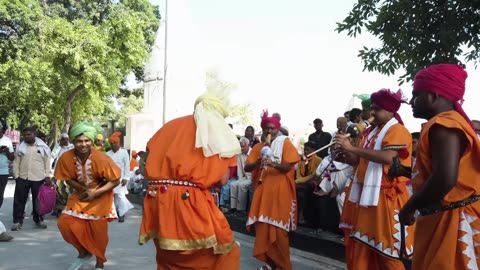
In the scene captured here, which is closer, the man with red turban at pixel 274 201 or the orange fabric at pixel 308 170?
the man with red turban at pixel 274 201

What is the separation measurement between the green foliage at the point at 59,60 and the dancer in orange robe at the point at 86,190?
1781 cm

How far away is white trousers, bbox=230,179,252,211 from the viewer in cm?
1015

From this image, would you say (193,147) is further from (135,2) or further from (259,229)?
(135,2)

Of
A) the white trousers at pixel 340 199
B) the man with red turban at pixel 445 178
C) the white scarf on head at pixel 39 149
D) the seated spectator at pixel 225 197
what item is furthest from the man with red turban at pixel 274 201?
the white scarf on head at pixel 39 149

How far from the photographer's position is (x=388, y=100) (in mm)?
4473

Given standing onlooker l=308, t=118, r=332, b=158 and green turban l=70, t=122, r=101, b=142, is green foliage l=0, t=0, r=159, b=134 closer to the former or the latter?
standing onlooker l=308, t=118, r=332, b=158

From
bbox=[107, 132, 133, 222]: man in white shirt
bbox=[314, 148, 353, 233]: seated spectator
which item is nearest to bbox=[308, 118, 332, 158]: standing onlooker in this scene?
bbox=[314, 148, 353, 233]: seated spectator

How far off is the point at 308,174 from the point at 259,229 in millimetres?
2373

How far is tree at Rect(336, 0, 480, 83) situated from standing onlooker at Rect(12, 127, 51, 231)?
19.7 ft

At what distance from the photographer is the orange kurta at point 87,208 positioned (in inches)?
238

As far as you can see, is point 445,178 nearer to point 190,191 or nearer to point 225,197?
point 190,191

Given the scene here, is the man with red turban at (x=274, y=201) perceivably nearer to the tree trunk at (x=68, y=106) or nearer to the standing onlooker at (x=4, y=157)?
A: the standing onlooker at (x=4, y=157)

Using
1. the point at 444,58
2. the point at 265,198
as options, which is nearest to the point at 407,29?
the point at 444,58

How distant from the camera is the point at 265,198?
6551 millimetres
